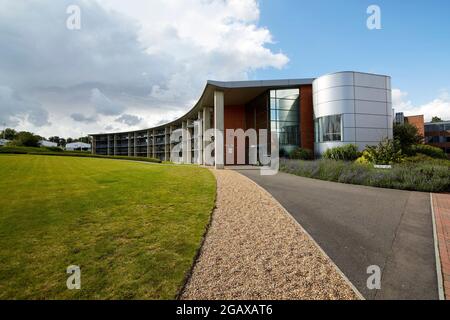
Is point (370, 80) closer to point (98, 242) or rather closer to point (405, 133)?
point (405, 133)

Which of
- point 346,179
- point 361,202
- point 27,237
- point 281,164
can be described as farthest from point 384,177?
point 27,237

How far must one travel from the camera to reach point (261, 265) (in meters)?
3.69

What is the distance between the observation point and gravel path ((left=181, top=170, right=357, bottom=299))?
3020 mm

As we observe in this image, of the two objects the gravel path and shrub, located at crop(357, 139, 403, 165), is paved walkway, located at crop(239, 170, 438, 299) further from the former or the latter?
shrub, located at crop(357, 139, 403, 165)

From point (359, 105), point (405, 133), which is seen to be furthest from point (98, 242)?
point (405, 133)

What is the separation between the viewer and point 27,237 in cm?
435

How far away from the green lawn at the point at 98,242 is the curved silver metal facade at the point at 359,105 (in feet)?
56.4

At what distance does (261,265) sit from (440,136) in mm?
70960

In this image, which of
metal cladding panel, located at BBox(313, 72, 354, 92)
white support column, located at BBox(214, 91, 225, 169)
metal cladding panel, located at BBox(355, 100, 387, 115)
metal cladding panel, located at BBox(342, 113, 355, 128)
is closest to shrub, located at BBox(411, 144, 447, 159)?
metal cladding panel, located at BBox(355, 100, 387, 115)

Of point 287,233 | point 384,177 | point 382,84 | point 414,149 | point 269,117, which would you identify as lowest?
point 287,233

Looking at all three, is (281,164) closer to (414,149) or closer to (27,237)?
(414,149)

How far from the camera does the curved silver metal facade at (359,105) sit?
19.6 meters

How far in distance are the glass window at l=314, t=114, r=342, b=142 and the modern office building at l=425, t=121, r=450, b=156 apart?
4949cm

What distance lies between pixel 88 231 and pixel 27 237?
1027 mm
